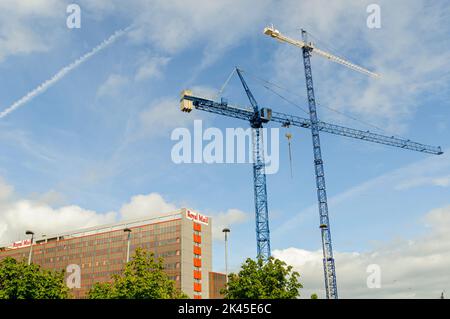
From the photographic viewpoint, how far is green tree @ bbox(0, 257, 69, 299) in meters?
52.6

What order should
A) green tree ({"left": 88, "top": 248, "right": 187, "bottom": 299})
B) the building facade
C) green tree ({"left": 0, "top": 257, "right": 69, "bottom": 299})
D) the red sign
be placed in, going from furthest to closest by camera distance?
the red sign → the building facade → green tree ({"left": 0, "top": 257, "right": 69, "bottom": 299}) → green tree ({"left": 88, "top": 248, "right": 187, "bottom": 299})

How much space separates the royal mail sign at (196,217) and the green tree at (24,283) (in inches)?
2953

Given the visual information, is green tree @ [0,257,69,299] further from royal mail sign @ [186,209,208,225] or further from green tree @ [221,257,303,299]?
royal mail sign @ [186,209,208,225]

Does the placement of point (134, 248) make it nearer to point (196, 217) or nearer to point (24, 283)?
point (196, 217)

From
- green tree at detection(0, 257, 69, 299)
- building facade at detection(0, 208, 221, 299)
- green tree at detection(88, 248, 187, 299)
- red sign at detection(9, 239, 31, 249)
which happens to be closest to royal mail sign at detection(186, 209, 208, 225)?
building facade at detection(0, 208, 221, 299)

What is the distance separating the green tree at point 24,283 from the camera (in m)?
52.6

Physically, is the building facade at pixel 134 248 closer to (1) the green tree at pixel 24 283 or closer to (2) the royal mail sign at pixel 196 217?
(2) the royal mail sign at pixel 196 217

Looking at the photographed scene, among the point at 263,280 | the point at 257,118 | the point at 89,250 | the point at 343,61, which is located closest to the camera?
the point at 263,280

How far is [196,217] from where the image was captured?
13388 cm

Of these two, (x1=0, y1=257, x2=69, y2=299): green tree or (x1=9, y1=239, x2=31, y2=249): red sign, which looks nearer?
(x1=0, y1=257, x2=69, y2=299): green tree
